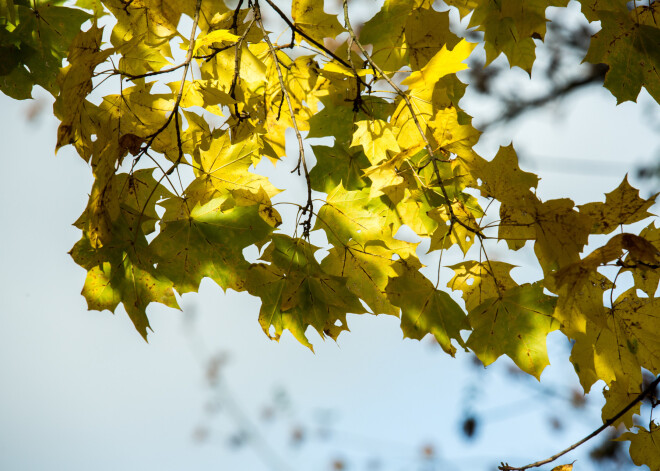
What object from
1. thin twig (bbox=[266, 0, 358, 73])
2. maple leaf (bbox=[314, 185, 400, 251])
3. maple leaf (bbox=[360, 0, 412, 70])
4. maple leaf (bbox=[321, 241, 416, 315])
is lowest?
maple leaf (bbox=[321, 241, 416, 315])

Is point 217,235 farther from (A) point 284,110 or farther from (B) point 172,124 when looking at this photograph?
(A) point 284,110

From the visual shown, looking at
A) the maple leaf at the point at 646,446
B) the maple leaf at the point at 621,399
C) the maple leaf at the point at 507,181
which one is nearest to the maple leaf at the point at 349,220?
the maple leaf at the point at 507,181

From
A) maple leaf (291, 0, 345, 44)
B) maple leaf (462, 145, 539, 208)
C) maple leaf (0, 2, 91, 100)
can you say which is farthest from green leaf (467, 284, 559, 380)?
maple leaf (0, 2, 91, 100)

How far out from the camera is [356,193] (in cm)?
116

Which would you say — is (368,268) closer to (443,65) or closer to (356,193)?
(356,193)

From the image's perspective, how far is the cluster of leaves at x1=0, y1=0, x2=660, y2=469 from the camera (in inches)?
40.0

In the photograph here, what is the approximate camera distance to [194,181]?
115 cm

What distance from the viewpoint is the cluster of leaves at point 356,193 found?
1017 mm

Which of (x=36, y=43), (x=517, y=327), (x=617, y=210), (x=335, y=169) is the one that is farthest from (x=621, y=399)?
(x=36, y=43)

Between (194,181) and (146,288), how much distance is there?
260mm

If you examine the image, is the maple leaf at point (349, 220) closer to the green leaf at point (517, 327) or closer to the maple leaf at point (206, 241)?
the maple leaf at point (206, 241)

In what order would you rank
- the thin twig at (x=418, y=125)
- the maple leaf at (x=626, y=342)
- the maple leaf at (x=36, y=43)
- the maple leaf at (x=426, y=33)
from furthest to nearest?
the maple leaf at (x=36, y=43), the maple leaf at (x=426, y=33), the maple leaf at (x=626, y=342), the thin twig at (x=418, y=125)

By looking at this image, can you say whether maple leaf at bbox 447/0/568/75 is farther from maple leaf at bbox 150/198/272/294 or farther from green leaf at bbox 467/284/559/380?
maple leaf at bbox 150/198/272/294

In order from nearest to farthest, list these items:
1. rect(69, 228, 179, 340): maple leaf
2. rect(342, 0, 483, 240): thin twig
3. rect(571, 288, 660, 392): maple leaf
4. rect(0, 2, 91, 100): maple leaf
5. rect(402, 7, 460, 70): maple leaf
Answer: rect(342, 0, 483, 240): thin twig
rect(69, 228, 179, 340): maple leaf
rect(571, 288, 660, 392): maple leaf
rect(402, 7, 460, 70): maple leaf
rect(0, 2, 91, 100): maple leaf
